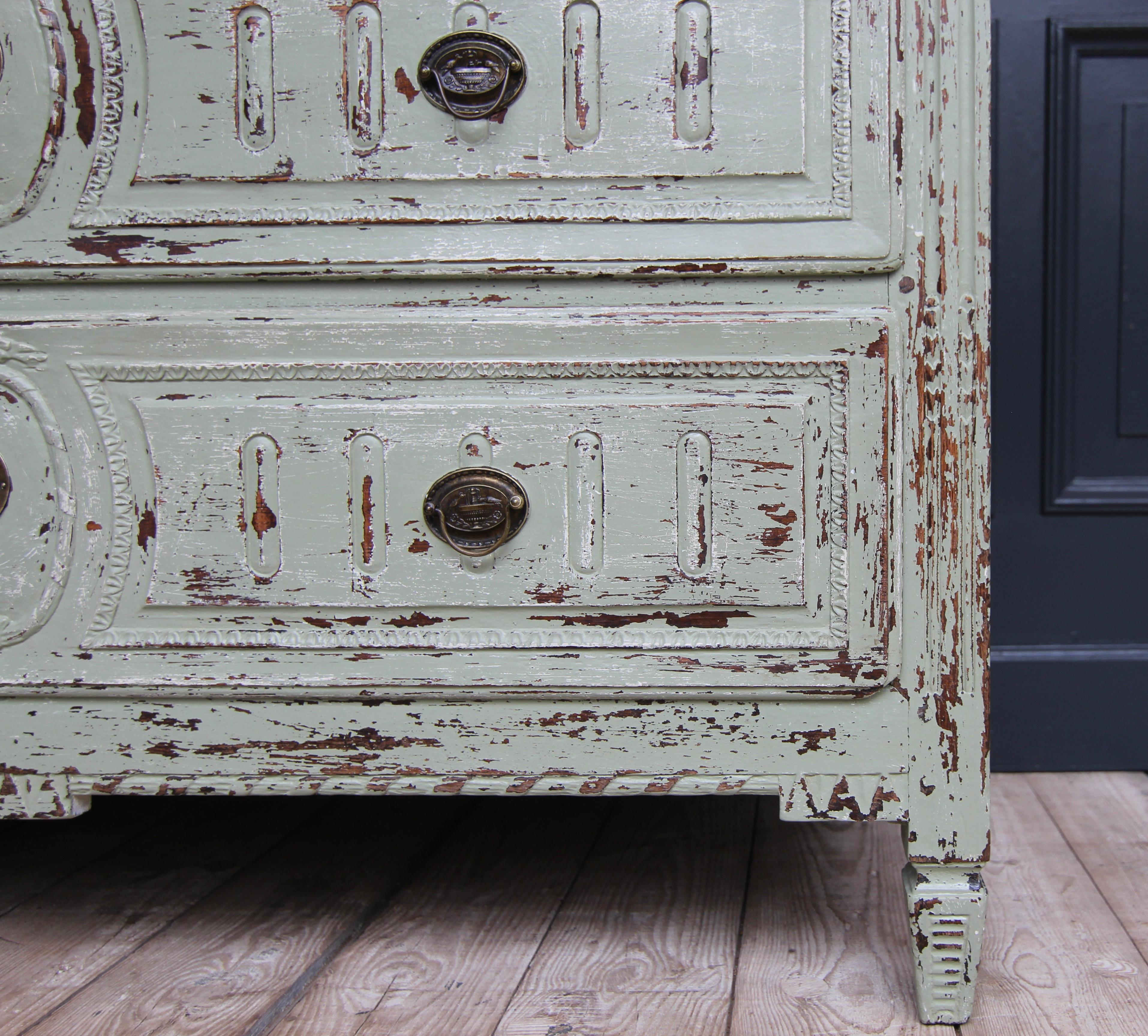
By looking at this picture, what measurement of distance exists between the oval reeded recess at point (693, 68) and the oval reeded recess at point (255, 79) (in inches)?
11.1

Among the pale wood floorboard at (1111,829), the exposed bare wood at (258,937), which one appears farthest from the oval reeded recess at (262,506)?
the pale wood floorboard at (1111,829)

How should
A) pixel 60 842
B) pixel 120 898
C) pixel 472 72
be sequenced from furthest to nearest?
pixel 60 842, pixel 120 898, pixel 472 72

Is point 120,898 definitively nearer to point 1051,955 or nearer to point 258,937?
point 258,937

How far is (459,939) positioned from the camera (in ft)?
2.51

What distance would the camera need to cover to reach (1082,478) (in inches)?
46.7

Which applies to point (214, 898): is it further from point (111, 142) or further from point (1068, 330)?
point (1068, 330)

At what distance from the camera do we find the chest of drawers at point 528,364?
0.63 meters

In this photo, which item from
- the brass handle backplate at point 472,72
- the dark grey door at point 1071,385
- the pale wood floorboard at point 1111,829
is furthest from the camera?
the dark grey door at point 1071,385

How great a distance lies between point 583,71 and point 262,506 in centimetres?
38

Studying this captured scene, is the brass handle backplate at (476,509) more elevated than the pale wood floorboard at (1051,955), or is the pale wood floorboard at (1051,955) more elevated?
the brass handle backplate at (476,509)

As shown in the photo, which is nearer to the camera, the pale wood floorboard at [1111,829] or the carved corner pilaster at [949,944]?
the carved corner pilaster at [949,944]

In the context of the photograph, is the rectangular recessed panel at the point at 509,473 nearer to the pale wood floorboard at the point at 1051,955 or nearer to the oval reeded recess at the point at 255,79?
the oval reeded recess at the point at 255,79

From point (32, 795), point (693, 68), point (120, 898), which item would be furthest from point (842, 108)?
point (120, 898)

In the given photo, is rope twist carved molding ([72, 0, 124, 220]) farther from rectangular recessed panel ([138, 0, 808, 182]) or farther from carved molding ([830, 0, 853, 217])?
carved molding ([830, 0, 853, 217])
